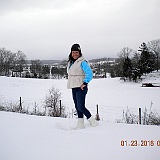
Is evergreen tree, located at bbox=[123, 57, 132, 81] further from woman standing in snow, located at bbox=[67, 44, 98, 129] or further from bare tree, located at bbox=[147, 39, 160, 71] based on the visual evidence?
woman standing in snow, located at bbox=[67, 44, 98, 129]

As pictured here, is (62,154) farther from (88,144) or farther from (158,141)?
(158,141)

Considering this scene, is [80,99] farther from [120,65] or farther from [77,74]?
[120,65]

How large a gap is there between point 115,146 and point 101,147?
0.18 meters

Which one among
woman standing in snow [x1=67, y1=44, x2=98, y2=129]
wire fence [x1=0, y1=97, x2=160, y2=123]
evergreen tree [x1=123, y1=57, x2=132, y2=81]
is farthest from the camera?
evergreen tree [x1=123, y1=57, x2=132, y2=81]

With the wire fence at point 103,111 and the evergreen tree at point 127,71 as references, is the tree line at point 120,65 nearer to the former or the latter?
the evergreen tree at point 127,71

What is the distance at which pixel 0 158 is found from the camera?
1881 mm
